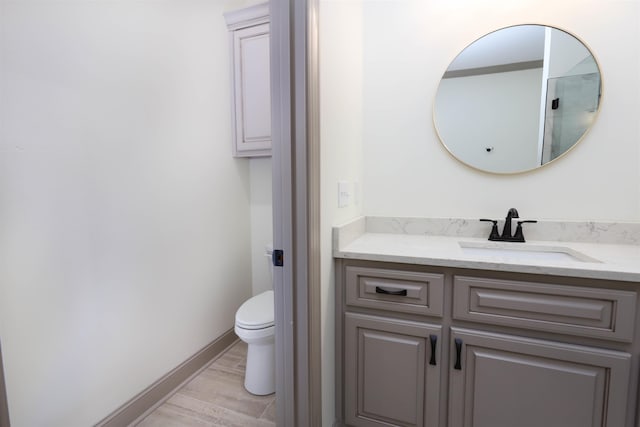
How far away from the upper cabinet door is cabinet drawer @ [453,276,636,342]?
4.85ft

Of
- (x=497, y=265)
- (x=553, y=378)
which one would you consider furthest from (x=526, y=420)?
(x=497, y=265)

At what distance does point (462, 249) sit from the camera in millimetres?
1448

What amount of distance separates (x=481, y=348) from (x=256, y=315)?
1137 millimetres

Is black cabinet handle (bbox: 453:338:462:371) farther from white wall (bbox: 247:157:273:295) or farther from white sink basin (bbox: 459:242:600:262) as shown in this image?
white wall (bbox: 247:157:273:295)

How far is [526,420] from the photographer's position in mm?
1120

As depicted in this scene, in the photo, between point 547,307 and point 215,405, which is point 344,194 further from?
point 215,405

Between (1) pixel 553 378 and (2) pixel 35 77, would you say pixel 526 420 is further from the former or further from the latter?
(2) pixel 35 77

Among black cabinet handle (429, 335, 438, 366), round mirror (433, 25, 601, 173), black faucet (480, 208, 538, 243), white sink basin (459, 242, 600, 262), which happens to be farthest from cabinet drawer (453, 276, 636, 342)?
round mirror (433, 25, 601, 173)

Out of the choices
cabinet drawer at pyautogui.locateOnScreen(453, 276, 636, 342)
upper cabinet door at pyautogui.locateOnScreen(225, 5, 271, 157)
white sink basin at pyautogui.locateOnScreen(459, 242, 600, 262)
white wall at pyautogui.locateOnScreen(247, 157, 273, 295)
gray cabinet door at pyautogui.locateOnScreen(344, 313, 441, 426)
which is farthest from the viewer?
white wall at pyautogui.locateOnScreen(247, 157, 273, 295)

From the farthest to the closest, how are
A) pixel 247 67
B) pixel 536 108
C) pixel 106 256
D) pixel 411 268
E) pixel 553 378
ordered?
pixel 247 67 < pixel 536 108 < pixel 106 256 < pixel 411 268 < pixel 553 378

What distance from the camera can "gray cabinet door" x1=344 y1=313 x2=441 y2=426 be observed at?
1220 millimetres

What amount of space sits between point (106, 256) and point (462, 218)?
1766mm

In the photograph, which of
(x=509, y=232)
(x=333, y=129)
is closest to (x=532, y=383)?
(x=509, y=232)

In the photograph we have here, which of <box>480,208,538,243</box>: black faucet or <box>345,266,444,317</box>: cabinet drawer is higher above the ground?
<box>480,208,538,243</box>: black faucet
